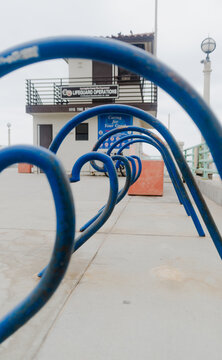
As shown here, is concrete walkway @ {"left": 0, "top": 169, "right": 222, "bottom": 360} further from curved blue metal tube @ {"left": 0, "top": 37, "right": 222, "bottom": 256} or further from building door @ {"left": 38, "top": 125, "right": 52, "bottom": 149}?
building door @ {"left": 38, "top": 125, "right": 52, "bottom": 149}

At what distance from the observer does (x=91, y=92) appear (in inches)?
545

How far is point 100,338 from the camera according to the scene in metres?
1.11

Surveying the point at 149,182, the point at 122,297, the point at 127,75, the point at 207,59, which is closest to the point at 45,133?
the point at 127,75

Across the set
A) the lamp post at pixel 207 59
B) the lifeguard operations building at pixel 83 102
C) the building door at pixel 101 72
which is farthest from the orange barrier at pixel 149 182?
the building door at pixel 101 72

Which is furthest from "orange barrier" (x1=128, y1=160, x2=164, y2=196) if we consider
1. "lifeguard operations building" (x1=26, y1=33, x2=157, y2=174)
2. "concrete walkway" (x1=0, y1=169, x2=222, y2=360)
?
"lifeguard operations building" (x1=26, y1=33, x2=157, y2=174)

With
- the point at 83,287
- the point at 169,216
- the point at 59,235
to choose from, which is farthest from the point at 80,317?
the point at 169,216

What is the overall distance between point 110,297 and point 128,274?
330 millimetres

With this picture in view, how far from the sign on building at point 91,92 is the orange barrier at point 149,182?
8.53m

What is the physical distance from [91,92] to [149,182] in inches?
365

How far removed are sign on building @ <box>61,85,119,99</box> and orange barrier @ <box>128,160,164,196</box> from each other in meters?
8.53

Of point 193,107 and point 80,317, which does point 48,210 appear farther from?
point 193,107

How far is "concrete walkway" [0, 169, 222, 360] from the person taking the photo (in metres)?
1.06

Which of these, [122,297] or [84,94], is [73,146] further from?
[122,297]

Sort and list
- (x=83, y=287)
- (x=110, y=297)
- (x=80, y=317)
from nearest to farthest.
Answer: (x=80, y=317) → (x=110, y=297) → (x=83, y=287)
